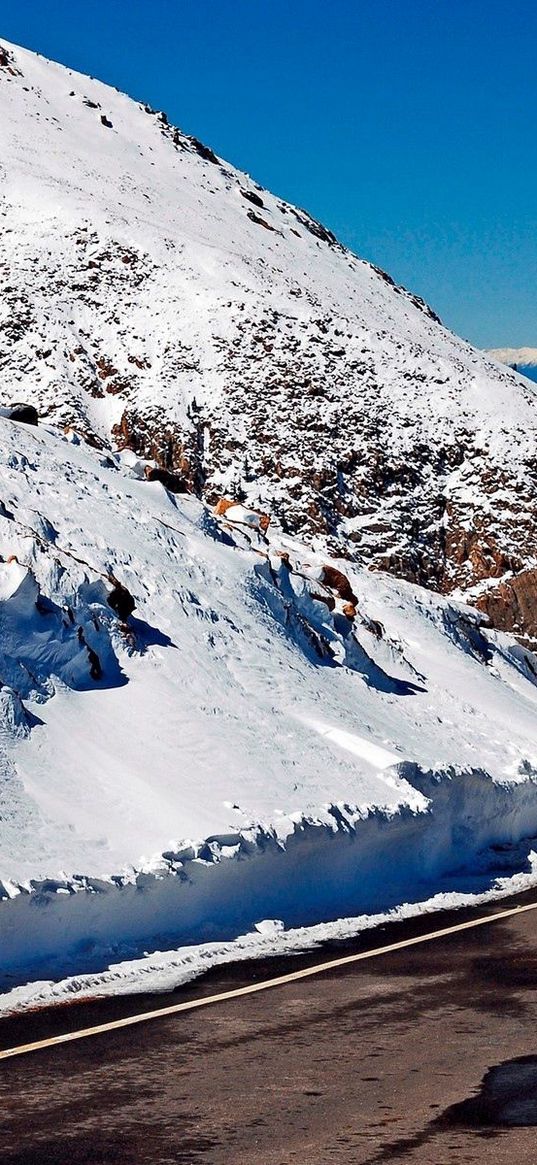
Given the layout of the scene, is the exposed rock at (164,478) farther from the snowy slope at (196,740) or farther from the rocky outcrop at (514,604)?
the rocky outcrop at (514,604)

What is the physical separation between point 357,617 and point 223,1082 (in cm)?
1794

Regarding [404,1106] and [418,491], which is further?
[418,491]

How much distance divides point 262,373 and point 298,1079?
164 feet

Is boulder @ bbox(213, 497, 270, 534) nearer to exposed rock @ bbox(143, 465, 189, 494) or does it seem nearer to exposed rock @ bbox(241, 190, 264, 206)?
exposed rock @ bbox(143, 465, 189, 494)

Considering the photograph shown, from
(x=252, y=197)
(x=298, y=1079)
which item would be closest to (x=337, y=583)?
(x=298, y=1079)

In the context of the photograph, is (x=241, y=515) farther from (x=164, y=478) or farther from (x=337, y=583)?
(x=337, y=583)

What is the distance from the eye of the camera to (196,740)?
588 inches

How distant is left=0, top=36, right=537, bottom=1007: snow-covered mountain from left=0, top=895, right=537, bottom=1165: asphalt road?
1.65 metres

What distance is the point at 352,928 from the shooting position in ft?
38.7

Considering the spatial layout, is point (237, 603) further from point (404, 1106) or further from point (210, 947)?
point (404, 1106)

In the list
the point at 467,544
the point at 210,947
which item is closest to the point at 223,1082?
the point at 210,947

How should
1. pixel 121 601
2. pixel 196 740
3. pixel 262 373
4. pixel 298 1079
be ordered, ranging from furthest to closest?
pixel 262 373 → pixel 121 601 → pixel 196 740 → pixel 298 1079

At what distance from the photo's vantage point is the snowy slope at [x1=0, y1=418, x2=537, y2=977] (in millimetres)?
11383

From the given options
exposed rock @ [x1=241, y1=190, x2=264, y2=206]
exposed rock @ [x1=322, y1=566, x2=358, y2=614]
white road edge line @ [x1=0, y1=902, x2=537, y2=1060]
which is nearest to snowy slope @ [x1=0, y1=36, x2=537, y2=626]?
exposed rock @ [x1=241, y1=190, x2=264, y2=206]
